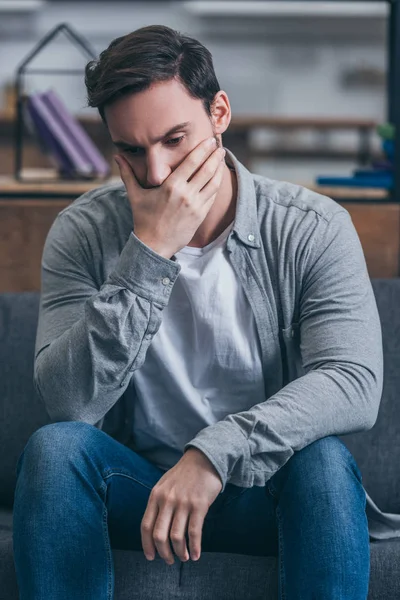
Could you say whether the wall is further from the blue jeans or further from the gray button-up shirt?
the blue jeans

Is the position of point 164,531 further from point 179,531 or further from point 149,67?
point 149,67

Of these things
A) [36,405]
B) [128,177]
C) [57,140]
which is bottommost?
[36,405]

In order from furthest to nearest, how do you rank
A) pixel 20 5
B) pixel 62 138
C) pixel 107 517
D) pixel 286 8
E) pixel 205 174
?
pixel 286 8, pixel 20 5, pixel 62 138, pixel 205 174, pixel 107 517

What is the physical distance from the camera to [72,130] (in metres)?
2.12

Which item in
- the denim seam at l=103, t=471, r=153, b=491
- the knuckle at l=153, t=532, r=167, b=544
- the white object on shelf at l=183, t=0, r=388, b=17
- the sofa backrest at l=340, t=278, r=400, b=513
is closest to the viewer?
the knuckle at l=153, t=532, r=167, b=544

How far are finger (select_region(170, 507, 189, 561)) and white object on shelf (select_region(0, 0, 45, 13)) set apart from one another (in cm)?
536

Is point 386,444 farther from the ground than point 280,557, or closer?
closer

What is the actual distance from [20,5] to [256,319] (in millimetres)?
5095

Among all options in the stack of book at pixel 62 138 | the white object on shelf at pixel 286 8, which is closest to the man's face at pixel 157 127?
the stack of book at pixel 62 138

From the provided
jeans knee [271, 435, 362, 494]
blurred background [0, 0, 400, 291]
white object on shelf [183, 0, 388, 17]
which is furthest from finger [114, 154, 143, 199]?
white object on shelf [183, 0, 388, 17]

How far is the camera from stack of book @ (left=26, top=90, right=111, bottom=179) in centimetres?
205

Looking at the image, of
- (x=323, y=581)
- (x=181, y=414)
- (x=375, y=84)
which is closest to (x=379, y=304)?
(x=181, y=414)

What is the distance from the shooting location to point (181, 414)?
55.1 inches

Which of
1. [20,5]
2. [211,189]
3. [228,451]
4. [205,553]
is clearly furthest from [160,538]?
[20,5]
